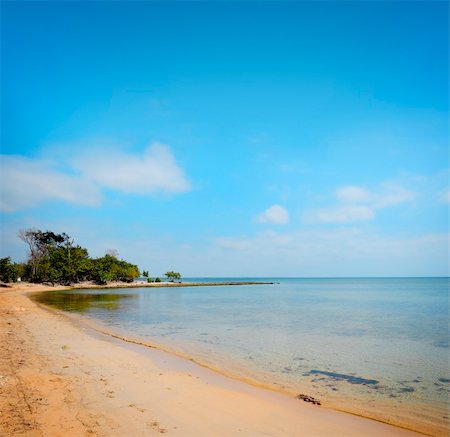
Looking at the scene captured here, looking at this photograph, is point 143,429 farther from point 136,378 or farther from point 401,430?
point 401,430

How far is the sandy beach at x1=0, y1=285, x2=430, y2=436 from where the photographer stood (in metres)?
6.79

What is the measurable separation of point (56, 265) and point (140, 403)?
93812mm

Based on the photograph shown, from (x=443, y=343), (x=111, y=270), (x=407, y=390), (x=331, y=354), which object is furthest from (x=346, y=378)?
(x=111, y=270)

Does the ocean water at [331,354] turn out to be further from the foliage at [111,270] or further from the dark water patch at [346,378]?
the foliage at [111,270]

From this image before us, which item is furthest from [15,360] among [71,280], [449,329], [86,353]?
[71,280]

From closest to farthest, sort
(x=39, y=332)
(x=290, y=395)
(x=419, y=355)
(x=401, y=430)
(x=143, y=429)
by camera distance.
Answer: (x=143, y=429)
(x=401, y=430)
(x=290, y=395)
(x=419, y=355)
(x=39, y=332)

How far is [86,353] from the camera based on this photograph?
13.6 metres

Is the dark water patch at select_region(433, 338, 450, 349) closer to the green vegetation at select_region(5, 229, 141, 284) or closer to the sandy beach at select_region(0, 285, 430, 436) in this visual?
the sandy beach at select_region(0, 285, 430, 436)

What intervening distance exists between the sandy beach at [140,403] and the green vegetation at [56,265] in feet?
249

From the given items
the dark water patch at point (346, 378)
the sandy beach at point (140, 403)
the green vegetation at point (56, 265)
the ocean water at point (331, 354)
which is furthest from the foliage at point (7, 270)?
the dark water patch at point (346, 378)

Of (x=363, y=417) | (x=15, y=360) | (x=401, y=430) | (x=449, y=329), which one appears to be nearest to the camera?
(x=401, y=430)

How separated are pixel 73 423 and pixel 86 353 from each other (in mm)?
7563

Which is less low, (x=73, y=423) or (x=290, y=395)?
(x=73, y=423)

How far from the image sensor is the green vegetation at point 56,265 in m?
82.5
